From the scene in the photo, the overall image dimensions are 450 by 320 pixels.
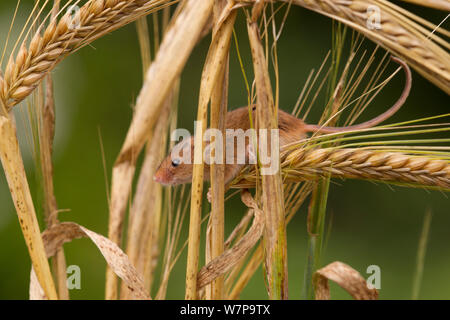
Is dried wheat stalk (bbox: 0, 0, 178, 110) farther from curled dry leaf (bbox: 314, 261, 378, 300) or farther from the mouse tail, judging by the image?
curled dry leaf (bbox: 314, 261, 378, 300)

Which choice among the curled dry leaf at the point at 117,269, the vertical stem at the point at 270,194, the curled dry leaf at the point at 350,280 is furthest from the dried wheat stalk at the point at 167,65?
the curled dry leaf at the point at 350,280

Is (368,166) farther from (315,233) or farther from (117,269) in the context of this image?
(117,269)

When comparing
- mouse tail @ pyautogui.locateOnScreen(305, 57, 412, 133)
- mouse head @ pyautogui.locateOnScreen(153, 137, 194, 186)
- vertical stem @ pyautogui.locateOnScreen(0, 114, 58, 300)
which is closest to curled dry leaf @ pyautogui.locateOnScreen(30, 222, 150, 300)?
vertical stem @ pyautogui.locateOnScreen(0, 114, 58, 300)

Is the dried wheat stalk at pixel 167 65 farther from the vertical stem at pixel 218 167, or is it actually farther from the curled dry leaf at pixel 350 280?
the curled dry leaf at pixel 350 280

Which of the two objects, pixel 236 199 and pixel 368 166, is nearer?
pixel 368 166

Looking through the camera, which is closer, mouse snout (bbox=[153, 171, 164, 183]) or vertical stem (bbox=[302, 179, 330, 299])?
vertical stem (bbox=[302, 179, 330, 299])

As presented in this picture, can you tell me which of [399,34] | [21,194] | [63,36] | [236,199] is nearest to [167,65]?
[63,36]

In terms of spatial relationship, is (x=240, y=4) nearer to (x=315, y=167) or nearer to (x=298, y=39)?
(x=315, y=167)
